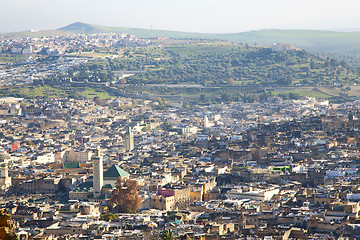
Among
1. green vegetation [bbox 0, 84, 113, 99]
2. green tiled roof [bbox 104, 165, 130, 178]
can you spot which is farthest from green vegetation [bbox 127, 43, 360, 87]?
green tiled roof [bbox 104, 165, 130, 178]

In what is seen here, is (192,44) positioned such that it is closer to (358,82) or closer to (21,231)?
(358,82)

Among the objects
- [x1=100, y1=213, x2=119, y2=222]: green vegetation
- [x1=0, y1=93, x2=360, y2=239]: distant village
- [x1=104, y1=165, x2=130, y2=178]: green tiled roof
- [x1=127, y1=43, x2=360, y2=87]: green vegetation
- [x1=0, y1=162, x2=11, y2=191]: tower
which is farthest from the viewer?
[x1=127, y1=43, x2=360, y2=87]: green vegetation

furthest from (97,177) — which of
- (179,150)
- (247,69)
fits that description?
(247,69)

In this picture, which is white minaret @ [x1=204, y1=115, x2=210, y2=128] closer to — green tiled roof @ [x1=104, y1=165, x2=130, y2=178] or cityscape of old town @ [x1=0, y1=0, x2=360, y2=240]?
cityscape of old town @ [x1=0, y1=0, x2=360, y2=240]

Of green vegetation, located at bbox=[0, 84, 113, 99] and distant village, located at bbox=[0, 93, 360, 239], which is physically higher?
distant village, located at bbox=[0, 93, 360, 239]

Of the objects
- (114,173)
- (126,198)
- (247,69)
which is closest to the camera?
(126,198)

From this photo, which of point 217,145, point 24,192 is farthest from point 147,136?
point 24,192

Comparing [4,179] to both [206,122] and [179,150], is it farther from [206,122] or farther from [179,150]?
[206,122]

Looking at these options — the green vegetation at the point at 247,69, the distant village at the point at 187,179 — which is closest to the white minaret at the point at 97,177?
the distant village at the point at 187,179
